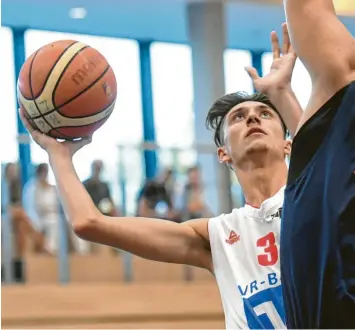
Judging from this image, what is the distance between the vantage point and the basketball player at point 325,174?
1.71 m

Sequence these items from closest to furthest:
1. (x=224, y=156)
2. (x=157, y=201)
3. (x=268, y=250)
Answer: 1. (x=268, y=250)
2. (x=224, y=156)
3. (x=157, y=201)

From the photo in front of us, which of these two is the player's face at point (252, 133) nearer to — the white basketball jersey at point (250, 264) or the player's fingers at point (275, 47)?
the white basketball jersey at point (250, 264)

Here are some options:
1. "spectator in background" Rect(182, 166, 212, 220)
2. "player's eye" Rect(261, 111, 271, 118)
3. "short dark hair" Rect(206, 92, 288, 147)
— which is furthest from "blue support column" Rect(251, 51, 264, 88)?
"player's eye" Rect(261, 111, 271, 118)

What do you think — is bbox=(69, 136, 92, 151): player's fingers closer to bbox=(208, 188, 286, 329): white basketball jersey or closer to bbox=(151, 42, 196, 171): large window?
bbox=(208, 188, 286, 329): white basketball jersey

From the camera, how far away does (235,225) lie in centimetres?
284

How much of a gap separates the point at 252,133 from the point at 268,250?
36 centimetres

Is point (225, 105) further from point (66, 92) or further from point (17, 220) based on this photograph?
point (17, 220)

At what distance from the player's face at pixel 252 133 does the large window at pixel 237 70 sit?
25.7ft

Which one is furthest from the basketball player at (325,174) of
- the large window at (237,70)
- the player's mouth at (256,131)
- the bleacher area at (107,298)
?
the large window at (237,70)

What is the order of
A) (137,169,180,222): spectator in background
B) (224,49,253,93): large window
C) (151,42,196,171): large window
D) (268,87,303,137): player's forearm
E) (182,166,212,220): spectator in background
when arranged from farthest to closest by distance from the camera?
(151,42,196,171): large window, (224,49,253,93): large window, (182,166,212,220): spectator in background, (137,169,180,222): spectator in background, (268,87,303,137): player's forearm

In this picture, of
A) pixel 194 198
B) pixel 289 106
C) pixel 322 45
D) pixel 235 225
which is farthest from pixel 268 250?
pixel 194 198

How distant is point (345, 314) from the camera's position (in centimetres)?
173

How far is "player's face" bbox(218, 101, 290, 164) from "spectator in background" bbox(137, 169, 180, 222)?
3973 mm

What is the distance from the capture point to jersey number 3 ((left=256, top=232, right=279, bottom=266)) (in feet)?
8.81
